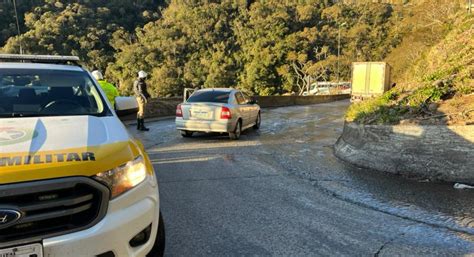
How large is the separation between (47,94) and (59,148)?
1.66 metres

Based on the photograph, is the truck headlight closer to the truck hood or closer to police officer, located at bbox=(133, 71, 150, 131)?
the truck hood

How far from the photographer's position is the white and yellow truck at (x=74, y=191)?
8.40ft

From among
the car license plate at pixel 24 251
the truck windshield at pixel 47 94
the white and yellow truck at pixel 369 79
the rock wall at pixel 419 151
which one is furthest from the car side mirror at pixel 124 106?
the white and yellow truck at pixel 369 79

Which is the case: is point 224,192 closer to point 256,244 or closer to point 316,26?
point 256,244

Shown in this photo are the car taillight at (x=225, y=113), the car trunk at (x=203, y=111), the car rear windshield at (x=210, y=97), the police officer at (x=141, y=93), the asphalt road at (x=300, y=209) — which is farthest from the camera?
the police officer at (x=141, y=93)

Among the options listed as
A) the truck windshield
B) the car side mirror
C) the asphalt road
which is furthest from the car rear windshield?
the truck windshield

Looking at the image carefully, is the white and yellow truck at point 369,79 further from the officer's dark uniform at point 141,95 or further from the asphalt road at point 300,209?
the asphalt road at point 300,209

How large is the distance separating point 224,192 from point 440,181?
11.4 ft

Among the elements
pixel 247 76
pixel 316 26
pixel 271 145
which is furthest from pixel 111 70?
pixel 271 145

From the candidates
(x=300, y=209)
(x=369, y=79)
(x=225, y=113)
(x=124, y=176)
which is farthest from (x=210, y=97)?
(x=369, y=79)

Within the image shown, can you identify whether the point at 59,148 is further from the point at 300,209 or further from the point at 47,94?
the point at 300,209

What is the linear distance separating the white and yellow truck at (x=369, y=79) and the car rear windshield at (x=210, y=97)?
15739mm

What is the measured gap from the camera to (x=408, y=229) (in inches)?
192

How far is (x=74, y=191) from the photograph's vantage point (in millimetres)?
2703
